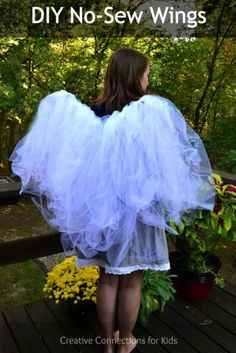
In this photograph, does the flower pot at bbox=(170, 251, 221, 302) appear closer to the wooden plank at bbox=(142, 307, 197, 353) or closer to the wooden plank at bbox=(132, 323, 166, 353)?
the wooden plank at bbox=(142, 307, 197, 353)

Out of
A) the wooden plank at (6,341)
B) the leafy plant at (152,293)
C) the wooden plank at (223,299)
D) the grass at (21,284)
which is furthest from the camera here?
the grass at (21,284)

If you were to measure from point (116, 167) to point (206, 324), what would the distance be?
1114 mm

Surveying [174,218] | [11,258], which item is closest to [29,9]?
[11,258]

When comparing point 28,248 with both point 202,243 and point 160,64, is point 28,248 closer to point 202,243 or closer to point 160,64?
point 202,243

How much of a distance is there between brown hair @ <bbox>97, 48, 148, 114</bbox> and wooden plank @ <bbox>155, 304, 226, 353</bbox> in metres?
1.17

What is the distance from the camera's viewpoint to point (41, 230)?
4.11 meters

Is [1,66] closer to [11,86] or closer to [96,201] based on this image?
[11,86]

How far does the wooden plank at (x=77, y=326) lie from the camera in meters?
1.95

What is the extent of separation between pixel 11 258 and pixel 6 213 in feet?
8.91

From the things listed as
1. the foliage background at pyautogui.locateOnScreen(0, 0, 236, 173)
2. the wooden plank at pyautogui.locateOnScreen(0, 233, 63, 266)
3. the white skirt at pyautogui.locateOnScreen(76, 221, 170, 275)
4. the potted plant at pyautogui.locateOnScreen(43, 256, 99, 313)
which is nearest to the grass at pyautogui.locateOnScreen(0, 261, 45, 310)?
the potted plant at pyautogui.locateOnScreen(43, 256, 99, 313)

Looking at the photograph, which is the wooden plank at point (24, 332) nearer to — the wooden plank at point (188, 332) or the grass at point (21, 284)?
the grass at point (21, 284)

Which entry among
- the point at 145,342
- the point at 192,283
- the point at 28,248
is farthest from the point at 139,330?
the point at 28,248

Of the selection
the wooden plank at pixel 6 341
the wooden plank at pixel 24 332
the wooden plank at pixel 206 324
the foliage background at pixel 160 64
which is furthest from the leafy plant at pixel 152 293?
the foliage background at pixel 160 64

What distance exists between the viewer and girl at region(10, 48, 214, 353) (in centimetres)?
148
